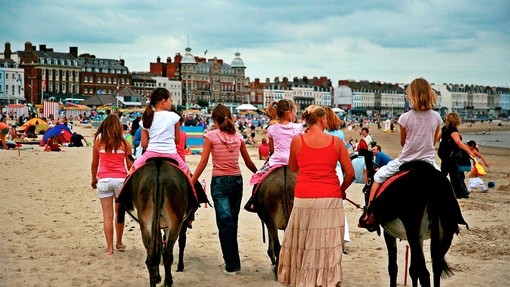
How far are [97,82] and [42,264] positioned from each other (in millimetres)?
135876

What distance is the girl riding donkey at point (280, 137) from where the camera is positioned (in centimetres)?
834

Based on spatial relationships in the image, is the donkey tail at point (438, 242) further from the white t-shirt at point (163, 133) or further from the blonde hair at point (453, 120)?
the blonde hair at point (453, 120)

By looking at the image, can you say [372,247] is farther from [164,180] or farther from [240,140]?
[164,180]

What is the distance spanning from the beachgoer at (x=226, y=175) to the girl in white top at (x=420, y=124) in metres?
2.29

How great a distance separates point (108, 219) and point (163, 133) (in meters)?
2.25

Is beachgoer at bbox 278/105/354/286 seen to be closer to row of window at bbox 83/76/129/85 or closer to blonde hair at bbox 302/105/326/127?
blonde hair at bbox 302/105/326/127

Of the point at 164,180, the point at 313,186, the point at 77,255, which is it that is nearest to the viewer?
the point at 313,186

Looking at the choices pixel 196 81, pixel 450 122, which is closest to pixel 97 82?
pixel 196 81

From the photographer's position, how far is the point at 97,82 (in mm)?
140750

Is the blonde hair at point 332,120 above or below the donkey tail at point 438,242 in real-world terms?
above

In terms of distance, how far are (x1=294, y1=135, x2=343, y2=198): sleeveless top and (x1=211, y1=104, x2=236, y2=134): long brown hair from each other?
2126 millimetres

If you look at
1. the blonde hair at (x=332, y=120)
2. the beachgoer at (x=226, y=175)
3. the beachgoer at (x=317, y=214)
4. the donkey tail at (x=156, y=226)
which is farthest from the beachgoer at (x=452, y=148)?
the donkey tail at (x=156, y=226)

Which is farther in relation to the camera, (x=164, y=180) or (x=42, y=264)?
(x=42, y=264)

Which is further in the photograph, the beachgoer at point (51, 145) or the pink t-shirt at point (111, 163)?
the beachgoer at point (51, 145)
